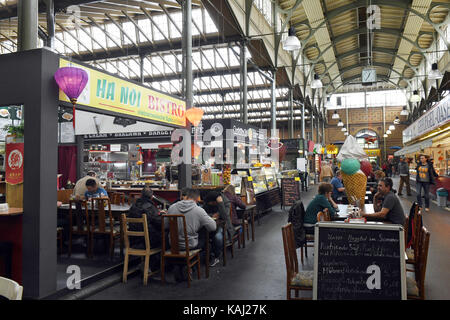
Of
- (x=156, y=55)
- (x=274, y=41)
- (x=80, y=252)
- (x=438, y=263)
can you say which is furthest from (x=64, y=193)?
(x=156, y=55)

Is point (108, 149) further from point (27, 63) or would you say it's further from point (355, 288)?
point (355, 288)

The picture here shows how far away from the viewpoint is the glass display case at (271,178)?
10181 millimetres

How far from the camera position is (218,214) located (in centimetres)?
524

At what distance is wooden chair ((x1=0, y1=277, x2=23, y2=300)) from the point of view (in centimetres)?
179

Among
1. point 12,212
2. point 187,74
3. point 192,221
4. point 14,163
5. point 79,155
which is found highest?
point 187,74

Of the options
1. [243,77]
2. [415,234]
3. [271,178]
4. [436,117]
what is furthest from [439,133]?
[415,234]

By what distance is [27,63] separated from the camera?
3732 mm

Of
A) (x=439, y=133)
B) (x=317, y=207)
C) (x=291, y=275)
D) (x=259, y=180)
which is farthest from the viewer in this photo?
(x=439, y=133)

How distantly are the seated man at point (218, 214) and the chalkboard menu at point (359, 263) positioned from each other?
2276 mm

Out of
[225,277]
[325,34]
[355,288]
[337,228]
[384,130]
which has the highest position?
[325,34]

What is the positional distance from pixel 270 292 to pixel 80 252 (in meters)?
3.37

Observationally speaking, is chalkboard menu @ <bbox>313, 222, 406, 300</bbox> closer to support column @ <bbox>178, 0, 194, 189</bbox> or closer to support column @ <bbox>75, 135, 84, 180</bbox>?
support column @ <bbox>178, 0, 194, 189</bbox>

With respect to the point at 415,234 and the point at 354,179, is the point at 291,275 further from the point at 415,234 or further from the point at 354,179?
the point at 354,179

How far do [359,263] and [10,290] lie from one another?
7.96 feet
